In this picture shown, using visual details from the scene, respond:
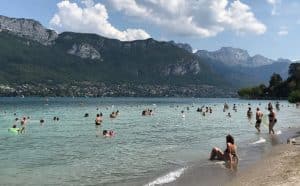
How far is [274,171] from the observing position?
69.4 ft

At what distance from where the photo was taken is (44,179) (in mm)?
21328

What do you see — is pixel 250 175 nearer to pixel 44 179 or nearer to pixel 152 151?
pixel 44 179

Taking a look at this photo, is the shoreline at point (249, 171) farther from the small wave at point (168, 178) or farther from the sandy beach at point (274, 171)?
the small wave at point (168, 178)

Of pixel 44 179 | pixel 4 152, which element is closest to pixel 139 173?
pixel 44 179

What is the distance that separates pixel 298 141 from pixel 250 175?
1532 cm

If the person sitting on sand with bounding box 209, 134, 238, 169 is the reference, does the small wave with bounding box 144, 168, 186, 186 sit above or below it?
below

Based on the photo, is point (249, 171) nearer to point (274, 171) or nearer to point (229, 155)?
point (274, 171)

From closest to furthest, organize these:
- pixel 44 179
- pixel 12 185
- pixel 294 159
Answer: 1. pixel 12 185
2. pixel 44 179
3. pixel 294 159

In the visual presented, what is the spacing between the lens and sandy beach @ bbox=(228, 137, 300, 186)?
18.1 metres

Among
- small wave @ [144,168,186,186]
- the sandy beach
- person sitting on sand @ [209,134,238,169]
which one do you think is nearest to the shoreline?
the sandy beach

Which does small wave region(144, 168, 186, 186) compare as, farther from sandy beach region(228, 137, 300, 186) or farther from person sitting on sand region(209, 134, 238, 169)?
person sitting on sand region(209, 134, 238, 169)

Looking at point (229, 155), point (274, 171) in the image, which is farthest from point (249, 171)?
point (229, 155)

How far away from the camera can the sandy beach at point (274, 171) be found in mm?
18141

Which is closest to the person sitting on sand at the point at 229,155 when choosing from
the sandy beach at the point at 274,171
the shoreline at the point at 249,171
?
the shoreline at the point at 249,171
